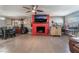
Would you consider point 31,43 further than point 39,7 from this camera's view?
Yes

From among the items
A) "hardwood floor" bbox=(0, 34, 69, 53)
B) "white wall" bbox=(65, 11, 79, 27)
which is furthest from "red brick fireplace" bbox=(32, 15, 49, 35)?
"white wall" bbox=(65, 11, 79, 27)

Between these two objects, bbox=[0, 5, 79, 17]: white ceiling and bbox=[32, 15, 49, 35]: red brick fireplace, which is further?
bbox=[32, 15, 49, 35]: red brick fireplace

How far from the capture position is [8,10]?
6.55 feet

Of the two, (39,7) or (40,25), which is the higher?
(39,7)

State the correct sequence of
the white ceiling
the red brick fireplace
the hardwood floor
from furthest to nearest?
1. the red brick fireplace
2. the hardwood floor
3. the white ceiling

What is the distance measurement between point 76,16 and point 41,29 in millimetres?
912

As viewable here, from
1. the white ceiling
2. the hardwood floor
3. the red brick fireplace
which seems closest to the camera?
the white ceiling

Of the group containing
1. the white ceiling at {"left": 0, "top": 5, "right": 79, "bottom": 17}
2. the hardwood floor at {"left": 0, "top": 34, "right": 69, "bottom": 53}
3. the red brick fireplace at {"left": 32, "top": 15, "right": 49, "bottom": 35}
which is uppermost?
the white ceiling at {"left": 0, "top": 5, "right": 79, "bottom": 17}

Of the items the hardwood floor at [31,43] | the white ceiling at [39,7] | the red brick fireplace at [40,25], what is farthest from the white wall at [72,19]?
the red brick fireplace at [40,25]

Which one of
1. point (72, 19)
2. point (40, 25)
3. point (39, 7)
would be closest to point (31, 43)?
point (40, 25)

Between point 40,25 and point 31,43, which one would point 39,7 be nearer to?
point 40,25

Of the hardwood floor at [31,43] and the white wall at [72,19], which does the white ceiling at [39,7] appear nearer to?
the white wall at [72,19]

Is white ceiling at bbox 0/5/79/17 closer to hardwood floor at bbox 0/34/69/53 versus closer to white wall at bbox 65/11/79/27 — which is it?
white wall at bbox 65/11/79/27
